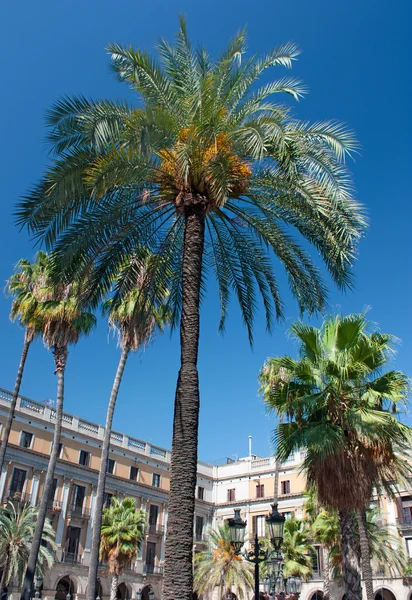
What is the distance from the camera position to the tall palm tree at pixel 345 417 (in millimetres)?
12117

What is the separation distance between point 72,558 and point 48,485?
15793 millimetres

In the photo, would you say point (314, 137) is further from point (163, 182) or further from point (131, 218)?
point (131, 218)

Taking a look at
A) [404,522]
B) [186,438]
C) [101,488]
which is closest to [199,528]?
[404,522]

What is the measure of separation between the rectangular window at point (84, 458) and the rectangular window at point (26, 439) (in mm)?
4660

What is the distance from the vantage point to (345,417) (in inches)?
494

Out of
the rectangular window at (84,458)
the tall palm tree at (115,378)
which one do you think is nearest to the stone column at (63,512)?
the rectangular window at (84,458)

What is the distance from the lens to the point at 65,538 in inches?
1505

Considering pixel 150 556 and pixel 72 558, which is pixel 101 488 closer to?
pixel 72 558

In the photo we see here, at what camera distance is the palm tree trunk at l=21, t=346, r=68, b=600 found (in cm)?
2289

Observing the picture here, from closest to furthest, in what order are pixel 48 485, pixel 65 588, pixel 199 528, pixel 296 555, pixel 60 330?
pixel 48 485 < pixel 60 330 < pixel 296 555 < pixel 65 588 < pixel 199 528

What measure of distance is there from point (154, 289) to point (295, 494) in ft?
134

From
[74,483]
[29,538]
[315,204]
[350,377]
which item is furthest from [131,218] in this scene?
[74,483]

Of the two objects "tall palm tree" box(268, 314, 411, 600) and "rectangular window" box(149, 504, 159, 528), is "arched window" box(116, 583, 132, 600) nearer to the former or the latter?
"rectangular window" box(149, 504, 159, 528)

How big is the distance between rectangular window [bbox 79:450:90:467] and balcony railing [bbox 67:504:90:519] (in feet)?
9.88
